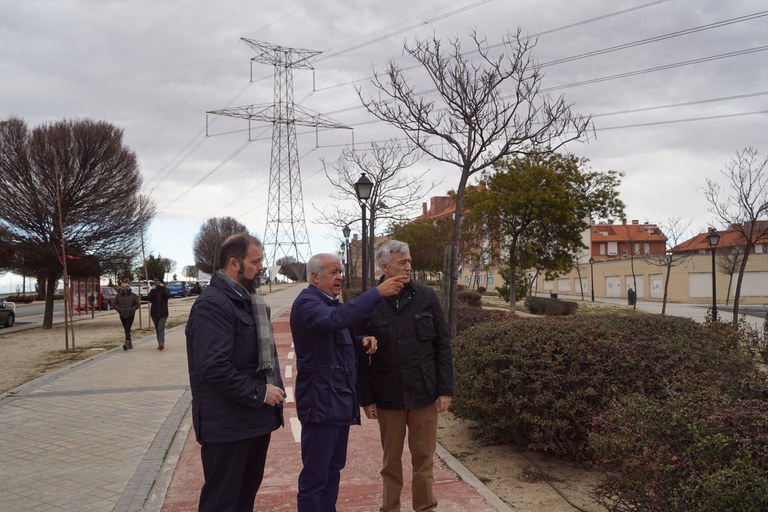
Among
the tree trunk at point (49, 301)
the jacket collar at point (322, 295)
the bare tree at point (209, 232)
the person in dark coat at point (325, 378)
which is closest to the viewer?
the person in dark coat at point (325, 378)

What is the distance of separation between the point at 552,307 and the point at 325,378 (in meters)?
21.7

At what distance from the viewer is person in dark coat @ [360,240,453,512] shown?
404 cm

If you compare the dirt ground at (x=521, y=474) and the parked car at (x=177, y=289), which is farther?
the parked car at (x=177, y=289)

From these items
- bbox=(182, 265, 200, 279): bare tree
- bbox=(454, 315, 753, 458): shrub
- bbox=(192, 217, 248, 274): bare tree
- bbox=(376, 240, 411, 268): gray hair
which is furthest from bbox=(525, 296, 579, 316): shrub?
bbox=(182, 265, 200, 279): bare tree

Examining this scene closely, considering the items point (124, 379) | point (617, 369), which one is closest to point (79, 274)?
point (124, 379)

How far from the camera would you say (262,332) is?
10.8ft

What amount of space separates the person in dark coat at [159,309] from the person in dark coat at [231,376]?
41.2ft

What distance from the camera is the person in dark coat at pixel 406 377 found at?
4039 millimetres

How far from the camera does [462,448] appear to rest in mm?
6156

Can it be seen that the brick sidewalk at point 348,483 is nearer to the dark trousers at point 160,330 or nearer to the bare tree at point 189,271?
the dark trousers at point 160,330

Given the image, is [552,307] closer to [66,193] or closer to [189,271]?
[66,193]

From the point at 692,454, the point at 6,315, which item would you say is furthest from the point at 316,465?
the point at 6,315

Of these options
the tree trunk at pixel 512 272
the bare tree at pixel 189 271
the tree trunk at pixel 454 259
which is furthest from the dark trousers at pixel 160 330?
the bare tree at pixel 189 271

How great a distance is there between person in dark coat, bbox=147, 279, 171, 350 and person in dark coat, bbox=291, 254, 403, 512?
1234 centimetres
